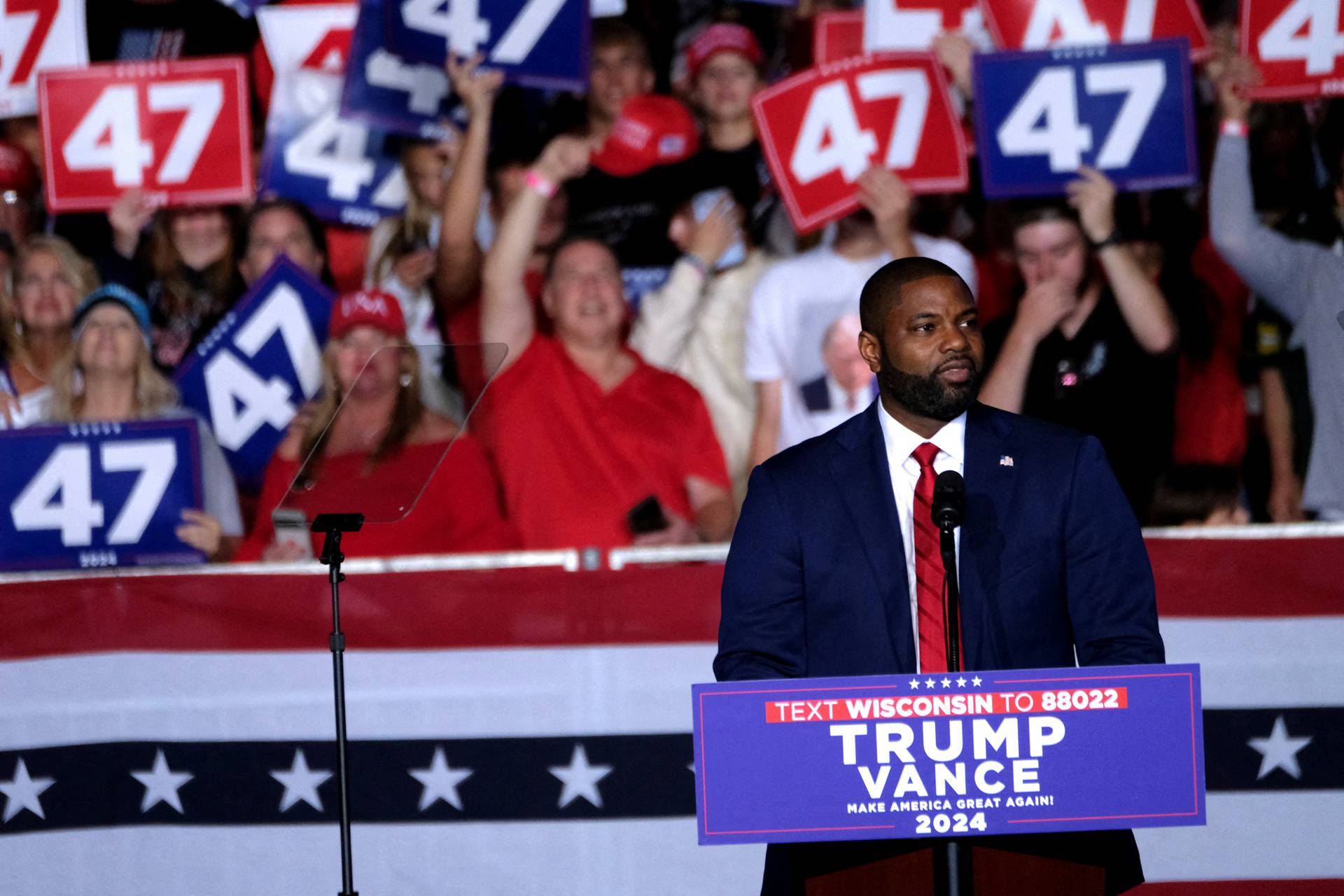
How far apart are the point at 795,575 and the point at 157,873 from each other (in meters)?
2.15

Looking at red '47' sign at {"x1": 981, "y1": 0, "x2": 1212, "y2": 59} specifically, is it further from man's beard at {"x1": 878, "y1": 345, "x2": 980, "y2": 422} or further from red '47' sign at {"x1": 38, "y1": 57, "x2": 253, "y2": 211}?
man's beard at {"x1": 878, "y1": 345, "x2": 980, "y2": 422}

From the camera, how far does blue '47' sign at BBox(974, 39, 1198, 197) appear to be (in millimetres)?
4438

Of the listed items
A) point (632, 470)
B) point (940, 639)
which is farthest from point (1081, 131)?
point (940, 639)

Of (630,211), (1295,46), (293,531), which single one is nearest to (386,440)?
(293,531)

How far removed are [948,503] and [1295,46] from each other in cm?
336

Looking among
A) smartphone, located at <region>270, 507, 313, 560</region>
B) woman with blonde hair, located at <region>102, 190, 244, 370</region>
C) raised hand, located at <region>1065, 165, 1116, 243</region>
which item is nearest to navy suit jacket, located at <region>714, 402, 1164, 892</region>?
smartphone, located at <region>270, 507, 313, 560</region>

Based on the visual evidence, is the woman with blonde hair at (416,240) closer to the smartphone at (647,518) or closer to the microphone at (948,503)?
the smartphone at (647,518)

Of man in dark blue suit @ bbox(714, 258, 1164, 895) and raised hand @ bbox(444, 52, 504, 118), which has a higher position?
raised hand @ bbox(444, 52, 504, 118)

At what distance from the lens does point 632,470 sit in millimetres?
4402

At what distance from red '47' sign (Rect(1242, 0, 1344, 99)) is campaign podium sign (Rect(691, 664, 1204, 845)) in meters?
3.33

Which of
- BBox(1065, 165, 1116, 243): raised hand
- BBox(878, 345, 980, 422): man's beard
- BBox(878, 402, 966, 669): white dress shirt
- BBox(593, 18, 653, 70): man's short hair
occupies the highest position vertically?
BBox(593, 18, 653, 70): man's short hair

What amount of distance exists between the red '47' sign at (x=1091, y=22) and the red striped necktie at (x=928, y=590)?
296 cm

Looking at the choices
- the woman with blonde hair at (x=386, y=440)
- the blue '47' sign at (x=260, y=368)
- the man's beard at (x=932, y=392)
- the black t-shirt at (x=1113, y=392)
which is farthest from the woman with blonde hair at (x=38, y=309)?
the man's beard at (x=932, y=392)

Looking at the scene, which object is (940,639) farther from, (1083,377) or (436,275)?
(436,275)
